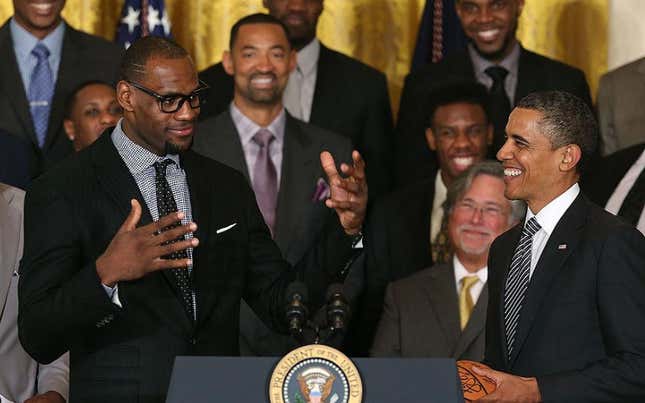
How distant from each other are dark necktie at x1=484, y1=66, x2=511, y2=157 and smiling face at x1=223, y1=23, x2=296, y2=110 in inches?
40.8

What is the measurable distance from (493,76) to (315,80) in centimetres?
87

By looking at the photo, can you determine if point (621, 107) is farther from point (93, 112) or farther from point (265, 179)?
point (93, 112)

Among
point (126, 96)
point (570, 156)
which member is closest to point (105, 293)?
point (126, 96)

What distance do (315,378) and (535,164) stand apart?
112cm

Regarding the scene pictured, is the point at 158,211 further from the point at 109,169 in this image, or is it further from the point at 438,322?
the point at 438,322

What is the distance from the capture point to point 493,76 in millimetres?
6648

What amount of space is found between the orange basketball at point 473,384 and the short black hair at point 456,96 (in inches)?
A: 103

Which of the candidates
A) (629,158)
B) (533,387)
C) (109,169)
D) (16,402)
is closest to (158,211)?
(109,169)

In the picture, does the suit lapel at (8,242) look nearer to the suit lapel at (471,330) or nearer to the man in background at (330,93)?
the suit lapel at (471,330)

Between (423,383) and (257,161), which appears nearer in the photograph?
(423,383)

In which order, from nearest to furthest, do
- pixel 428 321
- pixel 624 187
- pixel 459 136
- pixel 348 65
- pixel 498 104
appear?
1. pixel 428 321
2. pixel 624 187
3. pixel 459 136
4. pixel 498 104
5. pixel 348 65

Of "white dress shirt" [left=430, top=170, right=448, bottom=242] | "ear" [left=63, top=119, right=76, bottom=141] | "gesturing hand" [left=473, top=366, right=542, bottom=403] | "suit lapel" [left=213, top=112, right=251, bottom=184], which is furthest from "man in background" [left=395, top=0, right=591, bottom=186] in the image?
"gesturing hand" [left=473, top=366, right=542, bottom=403]

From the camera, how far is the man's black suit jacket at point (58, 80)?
6.27 meters

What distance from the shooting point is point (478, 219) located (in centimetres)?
560
